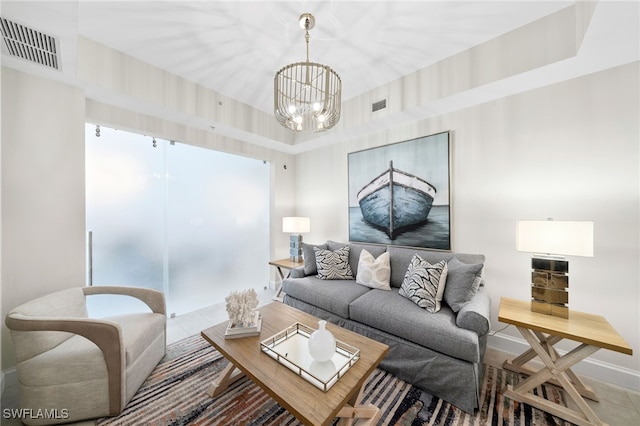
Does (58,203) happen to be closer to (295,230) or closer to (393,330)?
(295,230)

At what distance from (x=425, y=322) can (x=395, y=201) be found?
156 cm

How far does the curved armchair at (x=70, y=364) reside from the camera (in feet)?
4.58

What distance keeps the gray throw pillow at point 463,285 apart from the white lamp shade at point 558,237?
0.38 metres

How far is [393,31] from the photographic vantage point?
6.41 ft

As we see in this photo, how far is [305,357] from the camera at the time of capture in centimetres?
141

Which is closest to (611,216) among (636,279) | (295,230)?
(636,279)

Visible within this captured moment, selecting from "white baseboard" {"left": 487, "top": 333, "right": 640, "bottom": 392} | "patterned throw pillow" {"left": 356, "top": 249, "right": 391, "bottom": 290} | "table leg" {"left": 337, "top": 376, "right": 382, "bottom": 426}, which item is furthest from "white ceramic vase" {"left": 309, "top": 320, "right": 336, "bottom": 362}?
"white baseboard" {"left": 487, "top": 333, "right": 640, "bottom": 392}

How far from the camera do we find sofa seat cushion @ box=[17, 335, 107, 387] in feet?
4.57

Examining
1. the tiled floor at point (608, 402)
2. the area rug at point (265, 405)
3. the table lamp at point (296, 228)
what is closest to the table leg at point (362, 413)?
the area rug at point (265, 405)

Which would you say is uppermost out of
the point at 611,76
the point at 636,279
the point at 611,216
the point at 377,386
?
the point at 611,76

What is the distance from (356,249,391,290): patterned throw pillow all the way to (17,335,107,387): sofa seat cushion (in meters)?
2.24

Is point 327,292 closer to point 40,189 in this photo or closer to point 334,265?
point 334,265

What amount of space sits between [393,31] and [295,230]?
8.87 ft

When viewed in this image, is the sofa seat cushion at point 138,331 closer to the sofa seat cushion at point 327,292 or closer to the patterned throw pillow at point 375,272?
the sofa seat cushion at point 327,292
